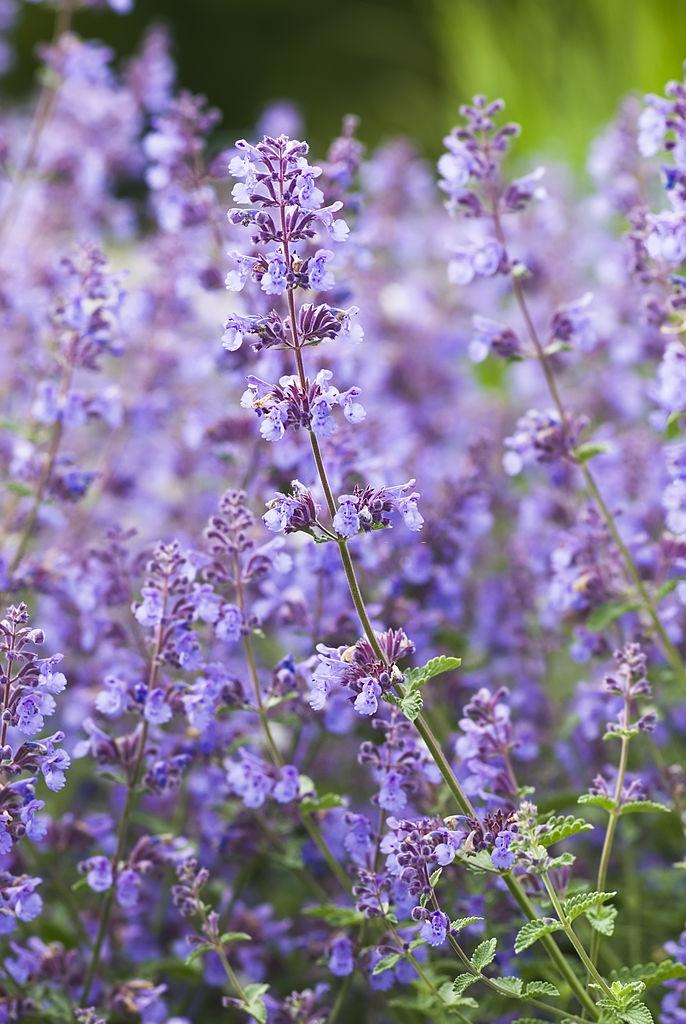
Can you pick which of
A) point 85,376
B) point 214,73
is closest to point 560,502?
point 85,376

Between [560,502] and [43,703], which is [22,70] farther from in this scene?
[43,703]

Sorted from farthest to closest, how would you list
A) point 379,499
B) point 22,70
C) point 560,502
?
point 22,70 < point 560,502 < point 379,499

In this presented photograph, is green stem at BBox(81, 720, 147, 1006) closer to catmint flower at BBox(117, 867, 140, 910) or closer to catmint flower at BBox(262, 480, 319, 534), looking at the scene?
catmint flower at BBox(117, 867, 140, 910)

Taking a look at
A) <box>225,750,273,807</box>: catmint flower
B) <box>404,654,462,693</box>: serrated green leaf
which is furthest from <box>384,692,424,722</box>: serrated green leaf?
<box>225,750,273,807</box>: catmint flower

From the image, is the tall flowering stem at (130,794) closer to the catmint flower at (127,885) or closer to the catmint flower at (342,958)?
the catmint flower at (127,885)

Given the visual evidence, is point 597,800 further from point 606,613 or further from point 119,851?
point 119,851

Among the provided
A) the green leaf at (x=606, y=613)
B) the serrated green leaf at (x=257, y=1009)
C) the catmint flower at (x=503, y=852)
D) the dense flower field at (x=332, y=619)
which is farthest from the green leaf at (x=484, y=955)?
the green leaf at (x=606, y=613)
